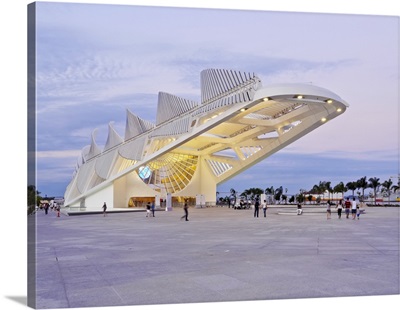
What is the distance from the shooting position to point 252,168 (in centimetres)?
5275

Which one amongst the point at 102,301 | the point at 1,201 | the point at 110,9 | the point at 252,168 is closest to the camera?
the point at 102,301

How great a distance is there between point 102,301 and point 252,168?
46072 mm

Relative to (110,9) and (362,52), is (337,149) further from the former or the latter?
(110,9)

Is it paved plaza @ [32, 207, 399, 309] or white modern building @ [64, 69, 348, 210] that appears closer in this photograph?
paved plaza @ [32, 207, 399, 309]

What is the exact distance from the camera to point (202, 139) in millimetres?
49062

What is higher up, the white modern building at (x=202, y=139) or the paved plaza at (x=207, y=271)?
the white modern building at (x=202, y=139)

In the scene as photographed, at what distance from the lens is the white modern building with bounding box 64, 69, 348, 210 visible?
32.7 meters

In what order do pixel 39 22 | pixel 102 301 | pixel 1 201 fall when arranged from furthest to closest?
pixel 1 201 < pixel 39 22 < pixel 102 301

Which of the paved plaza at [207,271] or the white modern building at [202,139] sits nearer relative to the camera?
the paved plaza at [207,271]

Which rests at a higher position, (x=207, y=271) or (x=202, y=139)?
(x=202, y=139)

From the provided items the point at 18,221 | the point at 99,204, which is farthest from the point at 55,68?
the point at 99,204

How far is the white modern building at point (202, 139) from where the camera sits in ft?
107

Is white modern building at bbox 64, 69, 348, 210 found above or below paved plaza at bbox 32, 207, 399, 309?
above

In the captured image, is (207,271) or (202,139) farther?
(202,139)
